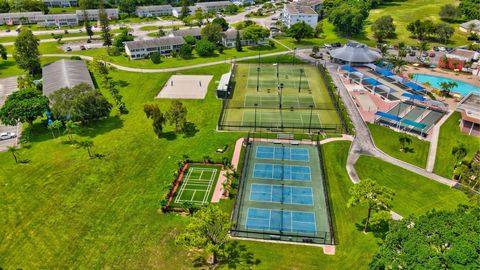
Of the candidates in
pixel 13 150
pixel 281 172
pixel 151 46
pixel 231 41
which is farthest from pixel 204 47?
pixel 281 172

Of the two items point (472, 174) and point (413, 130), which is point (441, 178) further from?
point (413, 130)

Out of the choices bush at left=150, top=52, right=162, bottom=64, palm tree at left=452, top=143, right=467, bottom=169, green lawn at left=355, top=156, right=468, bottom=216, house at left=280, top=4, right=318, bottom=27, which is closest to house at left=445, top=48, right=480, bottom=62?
house at left=280, top=4, right=318, bottom=27

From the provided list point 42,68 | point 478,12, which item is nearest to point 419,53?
point 478,12

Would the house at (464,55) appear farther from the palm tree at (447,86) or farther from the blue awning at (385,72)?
the blue awning at (385,72)

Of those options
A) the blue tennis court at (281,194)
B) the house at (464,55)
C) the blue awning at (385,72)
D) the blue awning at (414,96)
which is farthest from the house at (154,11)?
Answer: the blue tennis court at (281,194)

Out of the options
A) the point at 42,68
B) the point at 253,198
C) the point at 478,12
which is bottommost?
the point at 253,198

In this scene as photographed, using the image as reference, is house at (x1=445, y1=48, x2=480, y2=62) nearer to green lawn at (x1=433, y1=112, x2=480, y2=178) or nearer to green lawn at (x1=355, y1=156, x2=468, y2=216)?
green lawn at (x1=433, y1=112, x2=480, y2=178)

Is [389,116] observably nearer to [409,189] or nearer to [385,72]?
[409,189]
